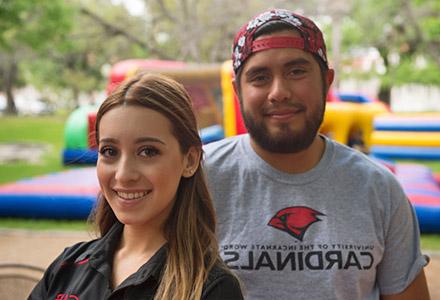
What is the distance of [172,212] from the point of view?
4.64ft

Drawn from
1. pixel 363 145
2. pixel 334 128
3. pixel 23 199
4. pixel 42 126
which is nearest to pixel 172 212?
pixel 23 199

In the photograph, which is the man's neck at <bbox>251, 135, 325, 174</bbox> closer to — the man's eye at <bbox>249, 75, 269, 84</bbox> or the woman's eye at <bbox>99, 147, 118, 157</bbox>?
the man's eye at <bbox>249, 75, 269, 84</bbox>

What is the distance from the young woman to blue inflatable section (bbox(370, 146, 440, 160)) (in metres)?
10.7

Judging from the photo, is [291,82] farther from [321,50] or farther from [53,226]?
[53,226]

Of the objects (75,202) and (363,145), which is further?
(363,145)

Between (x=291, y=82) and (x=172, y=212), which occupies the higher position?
(x=291, y=82)

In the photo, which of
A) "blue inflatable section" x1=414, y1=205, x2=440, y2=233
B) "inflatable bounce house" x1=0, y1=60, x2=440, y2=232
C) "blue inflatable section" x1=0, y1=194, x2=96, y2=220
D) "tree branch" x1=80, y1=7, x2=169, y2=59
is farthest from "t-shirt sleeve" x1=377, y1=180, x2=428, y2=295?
"tree branch" x1=80, y1=7, x2=169, y2=59

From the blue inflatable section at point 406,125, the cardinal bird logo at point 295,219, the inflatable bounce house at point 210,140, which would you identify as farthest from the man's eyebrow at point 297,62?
the blue inflatable section at point 406,125

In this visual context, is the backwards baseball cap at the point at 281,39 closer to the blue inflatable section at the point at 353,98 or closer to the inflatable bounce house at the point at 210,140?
the inflatable bounce house at the point at 210,140

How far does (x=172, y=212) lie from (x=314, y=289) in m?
0.57

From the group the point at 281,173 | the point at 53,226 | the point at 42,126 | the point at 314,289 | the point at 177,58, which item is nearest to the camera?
the point at 314,289

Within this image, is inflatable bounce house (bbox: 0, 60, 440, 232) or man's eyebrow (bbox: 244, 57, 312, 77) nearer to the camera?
man's eyebrow (bbox: 244, 57, 312, 77)

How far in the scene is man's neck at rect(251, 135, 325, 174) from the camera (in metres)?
1.84

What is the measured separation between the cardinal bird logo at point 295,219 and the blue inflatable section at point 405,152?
33.6 feet
